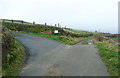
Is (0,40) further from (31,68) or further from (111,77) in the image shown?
(111,77)

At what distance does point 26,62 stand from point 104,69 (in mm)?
7025

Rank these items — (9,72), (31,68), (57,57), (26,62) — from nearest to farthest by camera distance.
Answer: (9,72)
(31,68)
(26,62)
(57,57)

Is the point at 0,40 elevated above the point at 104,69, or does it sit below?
above

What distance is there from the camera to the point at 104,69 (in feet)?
31.5

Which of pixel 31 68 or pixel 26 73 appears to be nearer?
pixel 26 73

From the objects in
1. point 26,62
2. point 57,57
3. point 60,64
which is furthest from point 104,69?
point 26,62

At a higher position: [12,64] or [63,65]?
[12,64]

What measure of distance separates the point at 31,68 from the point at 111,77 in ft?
21.0

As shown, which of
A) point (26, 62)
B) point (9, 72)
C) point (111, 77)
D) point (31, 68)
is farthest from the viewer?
point (26, 62)

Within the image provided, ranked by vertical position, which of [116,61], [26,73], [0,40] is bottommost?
[26,73]

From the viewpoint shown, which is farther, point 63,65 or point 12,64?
point 63,65

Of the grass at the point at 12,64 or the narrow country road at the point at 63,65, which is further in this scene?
the narrow country road at the point at 63,65

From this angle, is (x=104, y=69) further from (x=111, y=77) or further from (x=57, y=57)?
(x=57, y=57)

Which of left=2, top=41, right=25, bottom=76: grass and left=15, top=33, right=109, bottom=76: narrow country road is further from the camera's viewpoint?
left=15, top=33, right=109, bottom=76: narrow country road
